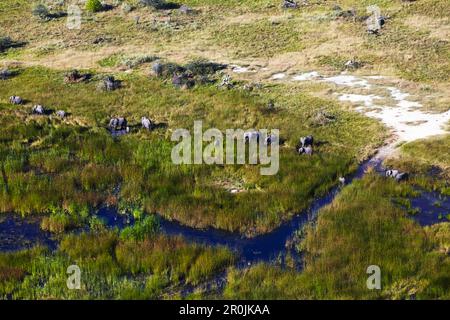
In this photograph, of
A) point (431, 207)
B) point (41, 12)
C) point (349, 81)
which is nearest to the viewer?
point (431, 207)

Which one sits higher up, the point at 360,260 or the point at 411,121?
the point at 411,121

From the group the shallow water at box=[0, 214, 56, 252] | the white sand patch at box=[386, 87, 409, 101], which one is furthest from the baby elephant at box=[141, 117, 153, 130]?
the white sand patch at box=[386, 87, 409, 101]

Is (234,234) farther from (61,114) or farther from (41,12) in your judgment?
(41,12)

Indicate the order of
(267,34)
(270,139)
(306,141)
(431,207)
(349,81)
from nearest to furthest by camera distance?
1. (431,207)
2. (306,141)
3. (270,139)
4. (349,81)
5. (267,34)

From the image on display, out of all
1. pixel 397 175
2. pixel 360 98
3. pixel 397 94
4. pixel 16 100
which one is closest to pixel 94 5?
pixel 16 100

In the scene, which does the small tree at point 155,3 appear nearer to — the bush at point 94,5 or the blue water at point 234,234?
the bush at point 94,5

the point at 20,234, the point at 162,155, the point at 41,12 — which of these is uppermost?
the point at 41,12

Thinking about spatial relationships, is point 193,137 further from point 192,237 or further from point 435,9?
point 435,9
